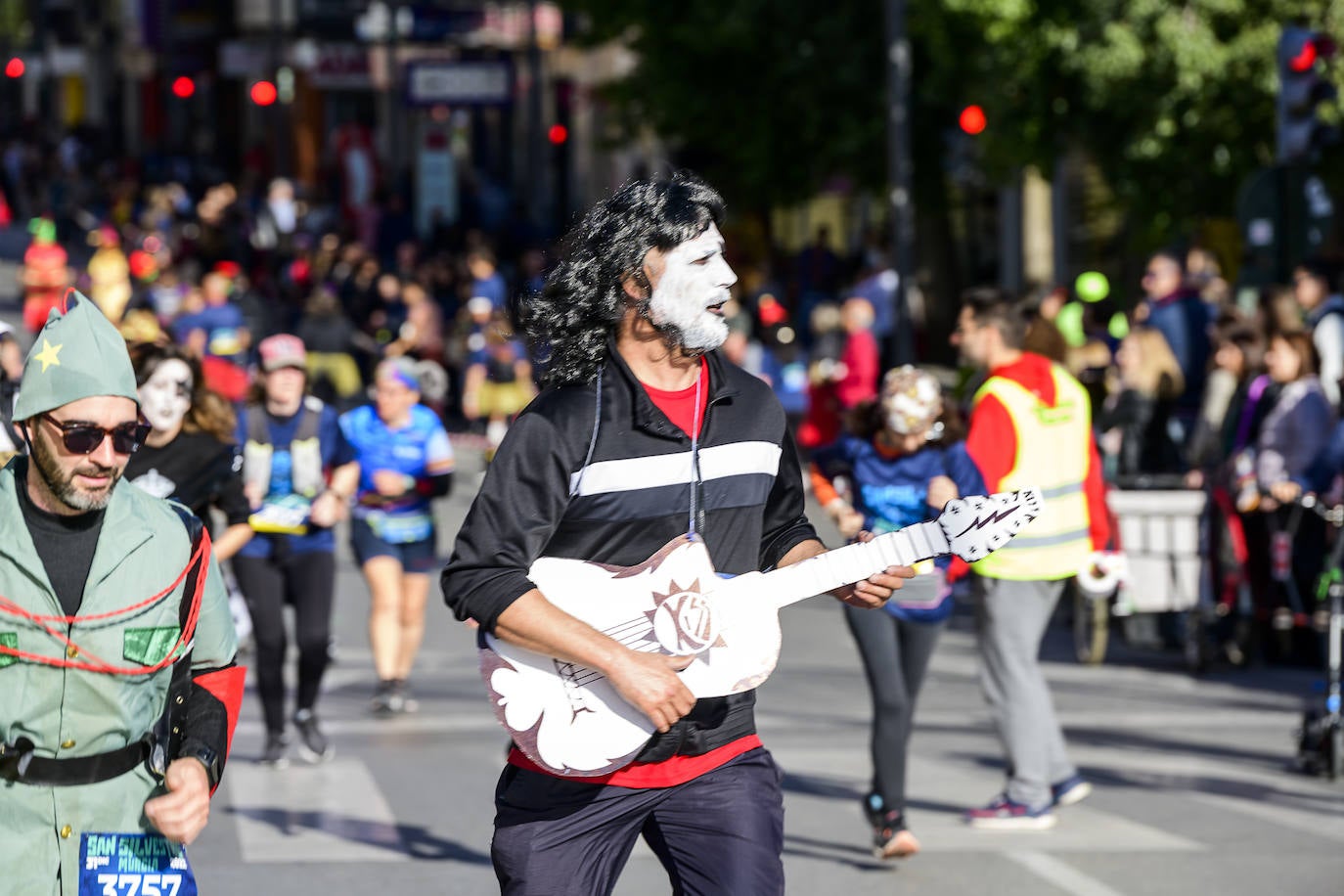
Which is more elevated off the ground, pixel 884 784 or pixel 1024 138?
pixel 1024 138

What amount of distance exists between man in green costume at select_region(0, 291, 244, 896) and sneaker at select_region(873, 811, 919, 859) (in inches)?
163

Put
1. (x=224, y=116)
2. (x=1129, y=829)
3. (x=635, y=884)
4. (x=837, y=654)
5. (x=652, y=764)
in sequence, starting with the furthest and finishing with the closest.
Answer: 1. (x=224, y=116)
2. (x=837, y=654)
3. (x=1129, y=829)
4. (x=635, y=884)
5. (x=652, y=764)

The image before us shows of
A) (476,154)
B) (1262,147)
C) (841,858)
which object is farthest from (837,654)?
(476,154)

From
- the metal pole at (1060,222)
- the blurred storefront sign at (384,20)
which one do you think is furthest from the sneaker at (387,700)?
the blurred storefront sign at (384,20)

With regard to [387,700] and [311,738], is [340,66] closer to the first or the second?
[387,700]

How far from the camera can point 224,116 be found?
233ft

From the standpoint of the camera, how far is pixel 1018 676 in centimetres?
875

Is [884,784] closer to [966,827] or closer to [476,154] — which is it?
[966,827]

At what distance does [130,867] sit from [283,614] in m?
5.95

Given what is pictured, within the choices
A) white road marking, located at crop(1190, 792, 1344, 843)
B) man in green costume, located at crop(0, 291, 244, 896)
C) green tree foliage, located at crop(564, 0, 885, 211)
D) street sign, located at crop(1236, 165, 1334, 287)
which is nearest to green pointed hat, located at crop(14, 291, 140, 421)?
man in green costume, located at crop(0, 291, 244, 896)

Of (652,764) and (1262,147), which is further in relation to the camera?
(1262,147)

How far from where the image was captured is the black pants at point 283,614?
33.2 feet

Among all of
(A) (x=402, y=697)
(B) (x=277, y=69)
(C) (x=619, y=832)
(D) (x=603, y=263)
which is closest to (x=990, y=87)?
(A) (x=402, y=697)

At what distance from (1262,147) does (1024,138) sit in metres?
2.34
